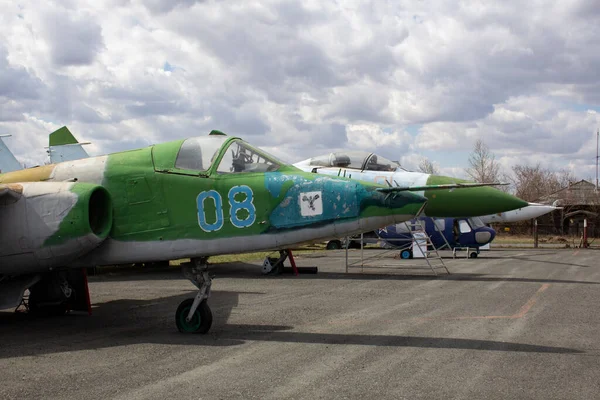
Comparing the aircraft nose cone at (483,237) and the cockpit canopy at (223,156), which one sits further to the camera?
the aircraft nose cone at (483,237)

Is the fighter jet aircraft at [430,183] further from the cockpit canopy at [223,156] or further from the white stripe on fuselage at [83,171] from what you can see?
the white stripe on fuselage at [83,171]

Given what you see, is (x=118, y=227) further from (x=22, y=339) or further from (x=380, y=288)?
(x=380, y=288)

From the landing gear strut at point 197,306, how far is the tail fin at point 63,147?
42.2 ft

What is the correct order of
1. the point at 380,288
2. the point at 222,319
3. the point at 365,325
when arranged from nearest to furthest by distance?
1. the point at 365,325
2. the point at 222,319
3. the point at 380,288

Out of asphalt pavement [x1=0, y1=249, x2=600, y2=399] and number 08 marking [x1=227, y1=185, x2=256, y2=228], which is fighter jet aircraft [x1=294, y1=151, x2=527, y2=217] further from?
number 08 marking [x1=227, y1=185, x2=256, y2=228]

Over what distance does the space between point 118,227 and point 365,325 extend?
12.8 ft

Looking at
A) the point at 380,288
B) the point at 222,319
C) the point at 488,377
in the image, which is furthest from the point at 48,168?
the point at 380,288

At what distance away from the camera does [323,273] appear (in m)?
19.0

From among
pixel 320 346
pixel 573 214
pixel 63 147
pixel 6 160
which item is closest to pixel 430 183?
pixel 320 346

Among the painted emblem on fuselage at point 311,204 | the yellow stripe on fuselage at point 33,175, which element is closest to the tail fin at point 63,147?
the yellow stripe on fuselage at point 33,175

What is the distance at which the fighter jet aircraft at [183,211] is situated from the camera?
772 cm

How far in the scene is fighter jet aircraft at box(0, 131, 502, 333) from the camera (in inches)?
304

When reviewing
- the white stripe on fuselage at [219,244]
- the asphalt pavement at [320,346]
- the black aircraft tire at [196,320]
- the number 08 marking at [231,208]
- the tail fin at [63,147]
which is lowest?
the asphalt pavement at [320,346]

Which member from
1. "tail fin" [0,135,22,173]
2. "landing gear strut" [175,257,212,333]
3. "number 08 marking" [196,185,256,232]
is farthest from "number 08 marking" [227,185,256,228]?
"tail fin" [0,135,22,173]
